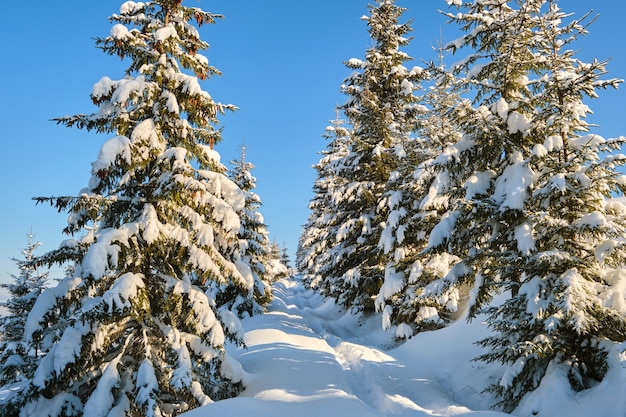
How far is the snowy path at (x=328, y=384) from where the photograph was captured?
7445mm

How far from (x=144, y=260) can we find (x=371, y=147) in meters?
14.1

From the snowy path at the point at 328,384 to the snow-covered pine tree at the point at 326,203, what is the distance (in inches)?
301

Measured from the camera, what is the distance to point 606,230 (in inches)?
271

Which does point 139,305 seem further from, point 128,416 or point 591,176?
point 591,176

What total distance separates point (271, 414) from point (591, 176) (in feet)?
26.0

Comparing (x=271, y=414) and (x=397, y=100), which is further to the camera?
(x=397, y=100)

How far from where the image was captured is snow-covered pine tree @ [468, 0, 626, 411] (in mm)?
7020

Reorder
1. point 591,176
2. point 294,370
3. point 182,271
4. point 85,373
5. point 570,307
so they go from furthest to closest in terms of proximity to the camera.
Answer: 1. point 294,370
2. point 182,271
3. point 85,373
4. point 591,176
5. point 570,307

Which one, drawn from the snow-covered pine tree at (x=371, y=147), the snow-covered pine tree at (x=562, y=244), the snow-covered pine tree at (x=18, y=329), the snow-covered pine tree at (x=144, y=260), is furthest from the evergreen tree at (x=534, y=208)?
the snow-covered pine tree at (x=18, y=329)

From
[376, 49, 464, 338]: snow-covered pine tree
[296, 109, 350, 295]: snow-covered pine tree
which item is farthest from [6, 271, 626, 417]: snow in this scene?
[296, 109, 350, 295]: snow-covered pine tree

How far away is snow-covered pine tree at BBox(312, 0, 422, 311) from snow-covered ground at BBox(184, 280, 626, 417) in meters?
4.32

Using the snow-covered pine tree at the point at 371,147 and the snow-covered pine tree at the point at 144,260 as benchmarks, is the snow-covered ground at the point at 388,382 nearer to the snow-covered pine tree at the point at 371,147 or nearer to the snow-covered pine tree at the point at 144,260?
the snow-covered pine tree at the point at 144,260

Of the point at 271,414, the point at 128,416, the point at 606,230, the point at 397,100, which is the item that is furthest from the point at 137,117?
the point at 397,100

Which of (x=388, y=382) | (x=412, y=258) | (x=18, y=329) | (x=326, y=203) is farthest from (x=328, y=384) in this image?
(x=326, y=203)
